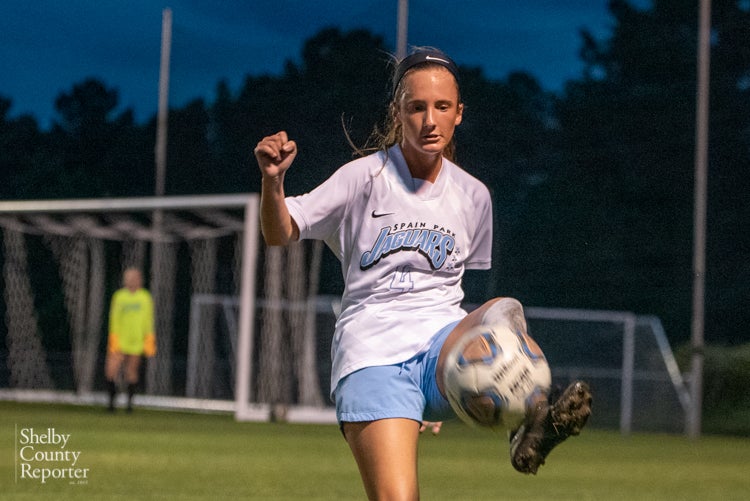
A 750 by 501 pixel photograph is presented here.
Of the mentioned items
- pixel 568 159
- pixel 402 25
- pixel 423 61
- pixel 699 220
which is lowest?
pixel 423 61

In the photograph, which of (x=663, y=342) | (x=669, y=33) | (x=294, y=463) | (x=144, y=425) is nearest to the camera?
(x=294, y=463)

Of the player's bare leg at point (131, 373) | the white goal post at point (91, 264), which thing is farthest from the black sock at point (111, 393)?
the white goal post at point (91, 264)

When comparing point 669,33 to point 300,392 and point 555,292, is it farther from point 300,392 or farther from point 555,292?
point 300,392

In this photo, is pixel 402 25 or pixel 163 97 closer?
pixel 402 25

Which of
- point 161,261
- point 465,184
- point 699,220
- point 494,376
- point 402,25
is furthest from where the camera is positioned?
point 161,261

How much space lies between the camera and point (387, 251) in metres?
3.87

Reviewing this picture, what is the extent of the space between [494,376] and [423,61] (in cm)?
103

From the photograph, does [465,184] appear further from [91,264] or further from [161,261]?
[91,264]

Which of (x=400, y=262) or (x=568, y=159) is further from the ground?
(x=568, y=159)

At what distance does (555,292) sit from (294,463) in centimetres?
1569

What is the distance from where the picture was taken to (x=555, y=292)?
81.0ft

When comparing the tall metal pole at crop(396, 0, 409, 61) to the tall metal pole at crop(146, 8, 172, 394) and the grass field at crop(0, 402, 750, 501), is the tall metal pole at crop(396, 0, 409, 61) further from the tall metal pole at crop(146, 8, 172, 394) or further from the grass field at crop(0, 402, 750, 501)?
the grass field at crop(0, 402, 750, 501)

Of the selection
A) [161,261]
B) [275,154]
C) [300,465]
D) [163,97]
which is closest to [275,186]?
[275,154]

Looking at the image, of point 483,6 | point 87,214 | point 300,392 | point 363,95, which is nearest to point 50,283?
point 87,214
